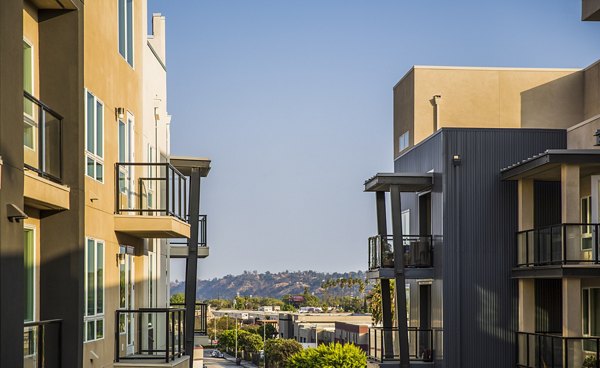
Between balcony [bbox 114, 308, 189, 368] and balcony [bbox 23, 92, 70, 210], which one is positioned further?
balcony [bbox 114, 308, 189, 368]

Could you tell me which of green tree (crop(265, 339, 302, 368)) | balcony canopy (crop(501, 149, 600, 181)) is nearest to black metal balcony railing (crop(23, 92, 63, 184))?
balcony canopy (crop(501, 149, 600, 181))

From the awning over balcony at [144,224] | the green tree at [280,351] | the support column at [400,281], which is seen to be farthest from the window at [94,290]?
the green tree at [280,351]

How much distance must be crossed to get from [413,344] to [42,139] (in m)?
21.4

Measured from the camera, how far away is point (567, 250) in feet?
89.3

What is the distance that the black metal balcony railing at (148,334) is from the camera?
845 inches

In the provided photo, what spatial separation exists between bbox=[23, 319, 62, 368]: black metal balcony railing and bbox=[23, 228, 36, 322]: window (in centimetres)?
28

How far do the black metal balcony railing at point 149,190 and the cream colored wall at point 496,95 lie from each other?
65.2 ft

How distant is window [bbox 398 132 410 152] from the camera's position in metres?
42.6

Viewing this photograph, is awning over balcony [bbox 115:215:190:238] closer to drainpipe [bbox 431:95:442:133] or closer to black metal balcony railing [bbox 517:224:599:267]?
black metal balcony railing [bbox 517:224:599:267]

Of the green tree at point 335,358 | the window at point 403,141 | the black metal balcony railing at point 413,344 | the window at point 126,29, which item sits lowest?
the green tree at point 335,358

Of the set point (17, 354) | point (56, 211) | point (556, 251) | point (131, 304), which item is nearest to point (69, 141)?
point (56, 211)

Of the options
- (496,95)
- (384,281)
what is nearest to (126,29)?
(384,281)

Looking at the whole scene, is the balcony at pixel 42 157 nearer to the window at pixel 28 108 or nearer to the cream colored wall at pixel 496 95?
the window at pixel 28 108

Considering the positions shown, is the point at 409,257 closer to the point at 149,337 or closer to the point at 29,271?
the point at 149,337
